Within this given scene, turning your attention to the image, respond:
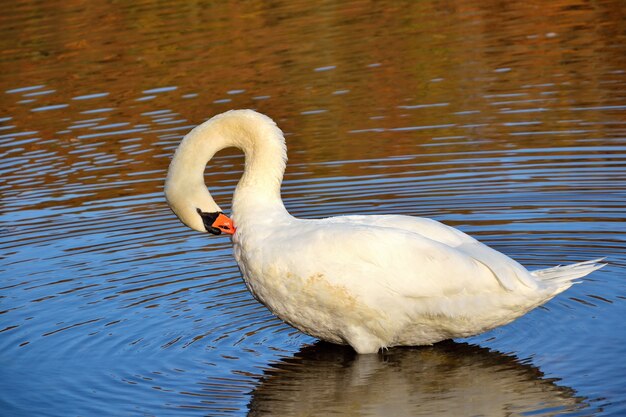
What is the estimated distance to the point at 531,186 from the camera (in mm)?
12719

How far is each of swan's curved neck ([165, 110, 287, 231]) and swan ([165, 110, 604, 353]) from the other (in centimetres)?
1

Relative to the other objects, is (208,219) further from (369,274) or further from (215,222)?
(369,274)

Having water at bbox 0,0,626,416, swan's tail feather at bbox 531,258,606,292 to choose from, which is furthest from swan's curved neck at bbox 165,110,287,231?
swan's tail feather at bbox 531,258,606,292

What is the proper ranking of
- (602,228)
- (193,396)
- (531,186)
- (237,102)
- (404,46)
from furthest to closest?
1. (404,46)
2. (237,102)
3. (531,186)
4. (602,228)
5. (193,396)

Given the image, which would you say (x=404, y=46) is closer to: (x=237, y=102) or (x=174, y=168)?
(x=237, y=102)

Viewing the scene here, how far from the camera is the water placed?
823 centimetres

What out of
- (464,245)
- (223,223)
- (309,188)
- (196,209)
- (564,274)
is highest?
(196,209)

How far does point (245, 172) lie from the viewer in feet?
29.3

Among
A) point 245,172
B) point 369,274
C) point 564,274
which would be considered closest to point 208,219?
point 245,172

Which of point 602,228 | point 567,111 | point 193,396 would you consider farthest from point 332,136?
point 193,396

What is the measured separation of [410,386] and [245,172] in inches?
78.6

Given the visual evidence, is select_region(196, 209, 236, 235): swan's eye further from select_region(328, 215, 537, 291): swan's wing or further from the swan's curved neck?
select_region(328, 215, 537, 291): swan's wing

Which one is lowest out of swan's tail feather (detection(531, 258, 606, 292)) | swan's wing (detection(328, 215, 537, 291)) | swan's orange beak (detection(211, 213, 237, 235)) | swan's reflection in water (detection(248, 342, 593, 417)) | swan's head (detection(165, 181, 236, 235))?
swan's reflection in water (detection(248, 342, 593, 417))

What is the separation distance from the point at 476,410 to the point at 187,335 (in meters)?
2.57
